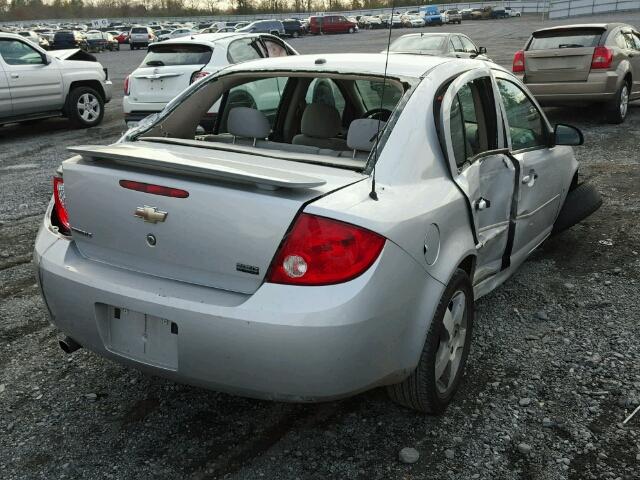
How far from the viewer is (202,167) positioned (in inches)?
96.7

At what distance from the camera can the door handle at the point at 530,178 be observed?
379cm

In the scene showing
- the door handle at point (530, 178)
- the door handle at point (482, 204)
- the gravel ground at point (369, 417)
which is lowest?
the gravel ground at point (369, 417)

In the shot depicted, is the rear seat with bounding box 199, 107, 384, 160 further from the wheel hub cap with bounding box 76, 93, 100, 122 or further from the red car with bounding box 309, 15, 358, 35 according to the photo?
the red car with bounding box 309, 15, 358, 35

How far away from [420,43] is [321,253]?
14.3 m

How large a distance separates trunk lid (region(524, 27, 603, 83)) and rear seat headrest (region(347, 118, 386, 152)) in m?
8.69

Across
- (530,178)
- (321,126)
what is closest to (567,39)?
(530,178)

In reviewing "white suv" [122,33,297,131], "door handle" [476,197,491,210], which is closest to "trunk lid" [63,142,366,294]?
"door handle" [476,197,491,210]

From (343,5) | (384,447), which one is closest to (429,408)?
(384,447)

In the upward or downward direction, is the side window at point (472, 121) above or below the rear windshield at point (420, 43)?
above

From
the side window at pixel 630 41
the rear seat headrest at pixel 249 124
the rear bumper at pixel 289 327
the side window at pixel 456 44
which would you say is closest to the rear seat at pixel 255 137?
the rear seat headrest at pixel 249 124

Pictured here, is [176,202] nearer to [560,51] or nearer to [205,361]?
[205,361]

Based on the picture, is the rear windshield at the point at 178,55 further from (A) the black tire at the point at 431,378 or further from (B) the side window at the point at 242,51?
(A) the black tire at the point at 431,378

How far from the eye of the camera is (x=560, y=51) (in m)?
10.6

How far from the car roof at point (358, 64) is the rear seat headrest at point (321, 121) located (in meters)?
0.30
